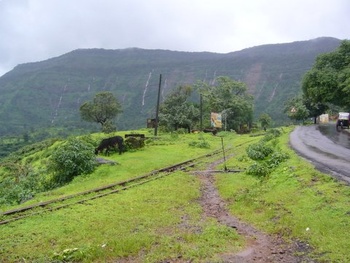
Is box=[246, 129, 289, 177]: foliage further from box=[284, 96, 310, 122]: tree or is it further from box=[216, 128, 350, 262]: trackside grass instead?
box=[284, 96, 310, 122]: tree

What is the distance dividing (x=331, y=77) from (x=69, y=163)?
3088cm

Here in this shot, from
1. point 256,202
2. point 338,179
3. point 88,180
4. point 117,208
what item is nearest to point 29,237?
point 117,208

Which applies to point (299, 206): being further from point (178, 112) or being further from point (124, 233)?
point (178, 112)

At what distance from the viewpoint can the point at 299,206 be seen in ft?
37.4

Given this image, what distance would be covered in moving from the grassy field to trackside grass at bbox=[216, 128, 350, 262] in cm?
2

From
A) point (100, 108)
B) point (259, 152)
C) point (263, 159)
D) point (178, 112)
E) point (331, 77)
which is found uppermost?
point (331, 77)

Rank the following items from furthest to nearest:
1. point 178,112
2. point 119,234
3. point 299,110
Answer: point 299,110
point 178,112
point 119,234

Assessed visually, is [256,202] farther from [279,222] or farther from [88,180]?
[88,180]

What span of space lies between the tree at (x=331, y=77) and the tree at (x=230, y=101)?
90.2ft

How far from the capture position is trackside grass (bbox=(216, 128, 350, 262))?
28.8 ft

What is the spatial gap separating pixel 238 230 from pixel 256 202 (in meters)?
2.56

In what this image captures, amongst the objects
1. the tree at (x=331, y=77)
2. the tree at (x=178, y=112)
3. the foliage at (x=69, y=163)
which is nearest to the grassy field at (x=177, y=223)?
the foliage at (x=69, y=163)

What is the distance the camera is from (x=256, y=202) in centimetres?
1295

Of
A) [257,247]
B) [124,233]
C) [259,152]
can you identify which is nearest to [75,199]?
[124,233]
